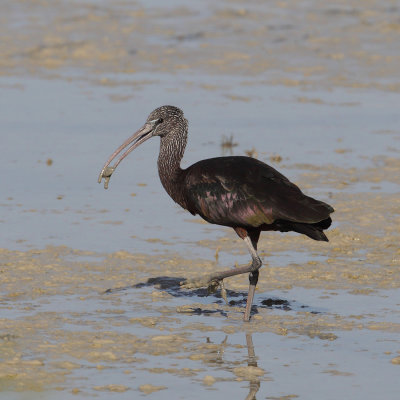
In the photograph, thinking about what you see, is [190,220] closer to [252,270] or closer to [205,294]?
[205,294]

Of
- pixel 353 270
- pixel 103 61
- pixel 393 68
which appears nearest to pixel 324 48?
pixel 393 68

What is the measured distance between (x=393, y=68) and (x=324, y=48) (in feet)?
7.76

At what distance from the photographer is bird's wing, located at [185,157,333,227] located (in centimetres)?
969

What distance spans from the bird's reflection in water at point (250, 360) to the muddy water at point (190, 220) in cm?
3

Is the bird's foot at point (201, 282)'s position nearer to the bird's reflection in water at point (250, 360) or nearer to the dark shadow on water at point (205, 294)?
the dark shadow on water at point (205, 294)

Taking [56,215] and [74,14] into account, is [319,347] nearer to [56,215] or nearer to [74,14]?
[56,215]

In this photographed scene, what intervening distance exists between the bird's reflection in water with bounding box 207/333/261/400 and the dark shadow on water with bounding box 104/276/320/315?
2.81ft

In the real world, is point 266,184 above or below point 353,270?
above

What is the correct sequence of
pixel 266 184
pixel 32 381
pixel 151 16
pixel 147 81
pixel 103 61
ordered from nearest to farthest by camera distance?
1. pixel 32 381
2. pixel 266 184
3. pixel 147 81
4. pixel 103 61
5. pixel 151 16

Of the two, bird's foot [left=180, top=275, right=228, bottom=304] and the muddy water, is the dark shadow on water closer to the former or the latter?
the muddy water

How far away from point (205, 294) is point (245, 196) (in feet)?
4.05

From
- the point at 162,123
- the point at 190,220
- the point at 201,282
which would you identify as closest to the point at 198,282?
the point at 201,282

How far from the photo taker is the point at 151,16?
27.7 m

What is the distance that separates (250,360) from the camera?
8625 millimetres
